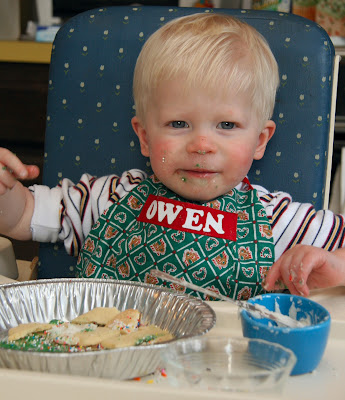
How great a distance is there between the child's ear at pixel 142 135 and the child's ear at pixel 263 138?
20 cm

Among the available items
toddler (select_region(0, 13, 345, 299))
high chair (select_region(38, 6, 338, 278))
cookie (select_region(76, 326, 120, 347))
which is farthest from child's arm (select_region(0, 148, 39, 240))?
cookie (select_region(76, 326, 120, 347))

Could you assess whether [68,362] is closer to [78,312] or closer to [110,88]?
[78,312]

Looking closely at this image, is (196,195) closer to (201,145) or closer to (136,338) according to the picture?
(201,145)

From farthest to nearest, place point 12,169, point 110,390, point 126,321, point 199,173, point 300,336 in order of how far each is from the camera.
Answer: point 199,173 → point 12,169 → point 126,321 → point 300,336 → point 110,390

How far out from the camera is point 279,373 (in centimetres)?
52

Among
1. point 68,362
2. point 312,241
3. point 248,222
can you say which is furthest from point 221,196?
point 68,362

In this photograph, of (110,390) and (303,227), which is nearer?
(110,390)

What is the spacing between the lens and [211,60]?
39.2 inches

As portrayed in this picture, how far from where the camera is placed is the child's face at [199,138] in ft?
3.26

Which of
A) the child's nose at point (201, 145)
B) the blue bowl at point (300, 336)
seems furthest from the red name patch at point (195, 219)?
the blue bowl at point (300, 336)

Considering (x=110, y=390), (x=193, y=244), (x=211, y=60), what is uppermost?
(x=211, y=60)

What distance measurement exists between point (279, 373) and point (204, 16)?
73 centimetres

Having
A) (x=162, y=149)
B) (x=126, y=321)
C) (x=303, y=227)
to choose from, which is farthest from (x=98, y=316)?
(x=303, y=227)

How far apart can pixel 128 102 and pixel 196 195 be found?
0.95ft
